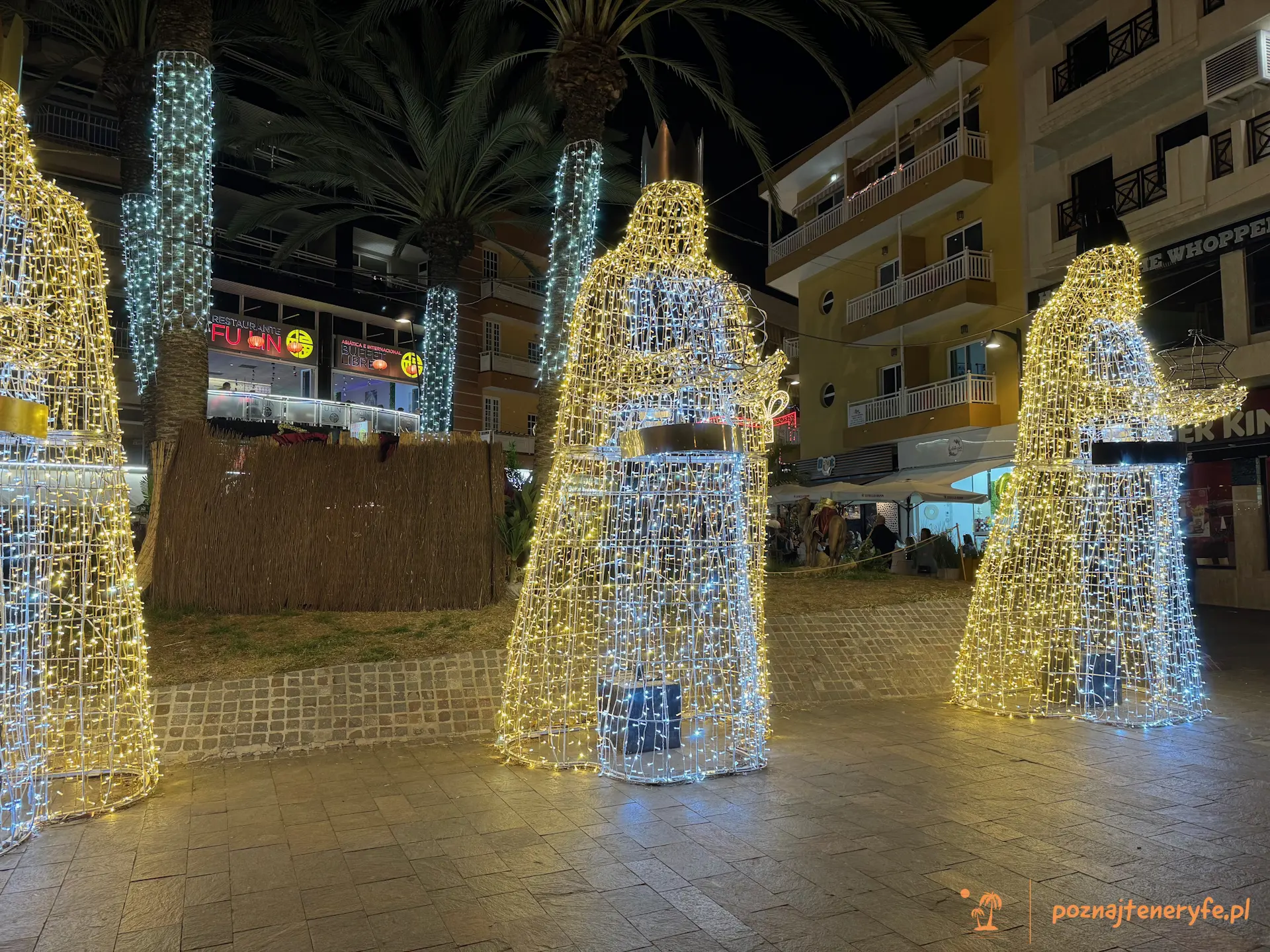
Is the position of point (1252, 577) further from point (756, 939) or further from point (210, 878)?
point (210, 878)

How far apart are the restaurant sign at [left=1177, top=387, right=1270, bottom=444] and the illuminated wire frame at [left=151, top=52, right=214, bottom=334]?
14328 mm

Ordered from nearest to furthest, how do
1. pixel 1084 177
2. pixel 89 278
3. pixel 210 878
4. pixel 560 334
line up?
1. pixel 210 878
2. pixel 89 278
3. pixel 560 334
4. pixel 1084 177

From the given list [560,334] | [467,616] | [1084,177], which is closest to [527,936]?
[467,616]

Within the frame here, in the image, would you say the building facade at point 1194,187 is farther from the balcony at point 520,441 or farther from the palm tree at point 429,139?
the balcony at point 520,441

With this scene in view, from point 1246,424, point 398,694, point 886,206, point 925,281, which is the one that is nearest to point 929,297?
point 925,281

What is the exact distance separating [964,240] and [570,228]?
12905 mm

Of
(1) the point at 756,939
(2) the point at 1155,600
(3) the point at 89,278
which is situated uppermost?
(3) the point at 89,278

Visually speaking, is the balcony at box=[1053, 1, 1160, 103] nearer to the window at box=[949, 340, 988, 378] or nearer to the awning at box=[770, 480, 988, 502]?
the window at box=[949, 340, 988, 378]

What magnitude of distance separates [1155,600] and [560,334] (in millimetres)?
6413

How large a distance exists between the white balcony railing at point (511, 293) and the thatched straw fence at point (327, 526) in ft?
80.8

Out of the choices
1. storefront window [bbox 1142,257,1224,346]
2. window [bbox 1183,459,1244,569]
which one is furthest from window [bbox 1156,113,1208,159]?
window [bbox 1183,459,1244,569]

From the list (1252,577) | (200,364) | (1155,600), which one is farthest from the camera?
(1252,577)

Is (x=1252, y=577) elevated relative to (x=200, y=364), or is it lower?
lower

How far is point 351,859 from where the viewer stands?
3.88 meters
